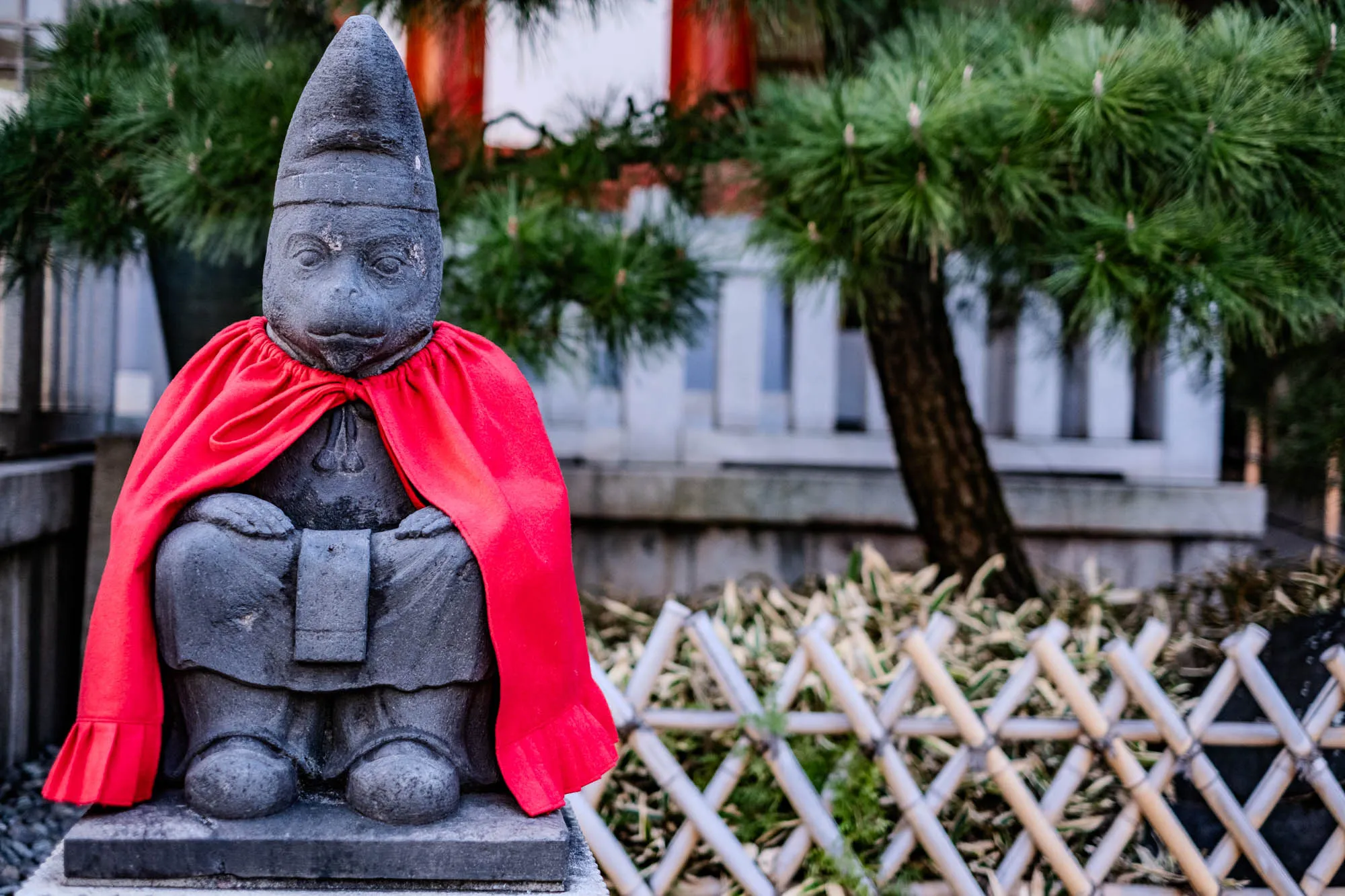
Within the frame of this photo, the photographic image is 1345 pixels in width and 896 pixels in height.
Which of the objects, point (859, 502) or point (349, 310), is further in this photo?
point (859, 502)

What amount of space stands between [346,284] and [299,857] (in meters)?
0.62

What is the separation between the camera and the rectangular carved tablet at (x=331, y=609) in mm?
1228

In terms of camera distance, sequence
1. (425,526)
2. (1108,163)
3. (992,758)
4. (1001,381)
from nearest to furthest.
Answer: (425,526) → (1108,163) → (992,758) → (1001,381)

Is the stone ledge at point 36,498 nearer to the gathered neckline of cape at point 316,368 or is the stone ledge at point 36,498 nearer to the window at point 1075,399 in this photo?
the gathered neckline of cape at point 316,368

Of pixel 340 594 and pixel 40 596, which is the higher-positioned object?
pixel 340 594

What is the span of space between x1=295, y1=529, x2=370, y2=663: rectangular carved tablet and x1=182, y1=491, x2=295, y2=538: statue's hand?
49mm

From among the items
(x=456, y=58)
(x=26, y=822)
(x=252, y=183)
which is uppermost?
(x=456, y=58)

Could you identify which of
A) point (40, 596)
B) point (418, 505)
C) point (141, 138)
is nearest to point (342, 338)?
point (418, 505)

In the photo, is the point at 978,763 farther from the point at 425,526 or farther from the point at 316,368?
the point at 316,368

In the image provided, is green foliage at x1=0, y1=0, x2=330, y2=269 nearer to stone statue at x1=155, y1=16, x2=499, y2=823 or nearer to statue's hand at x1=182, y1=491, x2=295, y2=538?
stone statue at x1=155, y1=16, x2=499, y2=823

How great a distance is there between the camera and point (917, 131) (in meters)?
1.63

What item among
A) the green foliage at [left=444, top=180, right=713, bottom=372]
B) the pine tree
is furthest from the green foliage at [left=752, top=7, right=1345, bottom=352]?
the green foliage at [left=444, top=180, right=713, bottom=372]

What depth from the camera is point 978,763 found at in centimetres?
190

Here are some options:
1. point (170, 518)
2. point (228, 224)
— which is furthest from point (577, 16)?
point (170, 518)
